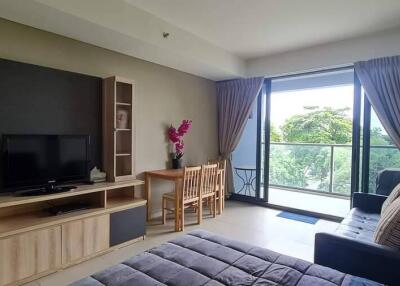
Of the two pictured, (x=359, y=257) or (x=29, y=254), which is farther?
(x=29, y=254)

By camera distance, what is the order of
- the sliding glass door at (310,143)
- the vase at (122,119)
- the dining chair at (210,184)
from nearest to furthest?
the vase at (122,119) → the dining chair at (210,184) → the sliding glass door at (310,143)

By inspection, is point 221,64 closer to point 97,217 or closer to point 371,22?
point 371,22

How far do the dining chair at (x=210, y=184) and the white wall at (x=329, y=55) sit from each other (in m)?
1.90

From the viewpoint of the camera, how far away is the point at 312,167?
5.44m

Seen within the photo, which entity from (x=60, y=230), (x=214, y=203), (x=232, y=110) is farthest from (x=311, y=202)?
(x=60, y=230)

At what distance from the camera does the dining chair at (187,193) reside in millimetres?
3314

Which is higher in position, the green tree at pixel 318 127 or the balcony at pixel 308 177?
the green tree at pixel 318 127

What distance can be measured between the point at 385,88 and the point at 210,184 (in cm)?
264

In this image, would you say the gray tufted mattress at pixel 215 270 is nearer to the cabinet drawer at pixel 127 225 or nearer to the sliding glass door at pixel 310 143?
the cabinet drawer at pixel 127 225

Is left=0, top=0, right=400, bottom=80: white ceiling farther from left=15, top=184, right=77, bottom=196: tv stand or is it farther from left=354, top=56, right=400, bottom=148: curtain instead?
left=15, top=184, right=77, bottom=196: tv stand

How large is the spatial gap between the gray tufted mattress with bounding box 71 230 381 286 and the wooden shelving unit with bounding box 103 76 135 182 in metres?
1.61

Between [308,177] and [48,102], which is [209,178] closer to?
[48,102]

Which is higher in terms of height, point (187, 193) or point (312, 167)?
point (312, 167)

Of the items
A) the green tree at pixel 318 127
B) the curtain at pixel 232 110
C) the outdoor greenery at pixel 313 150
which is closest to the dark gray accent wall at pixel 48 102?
the curtain at pixel 232 110
